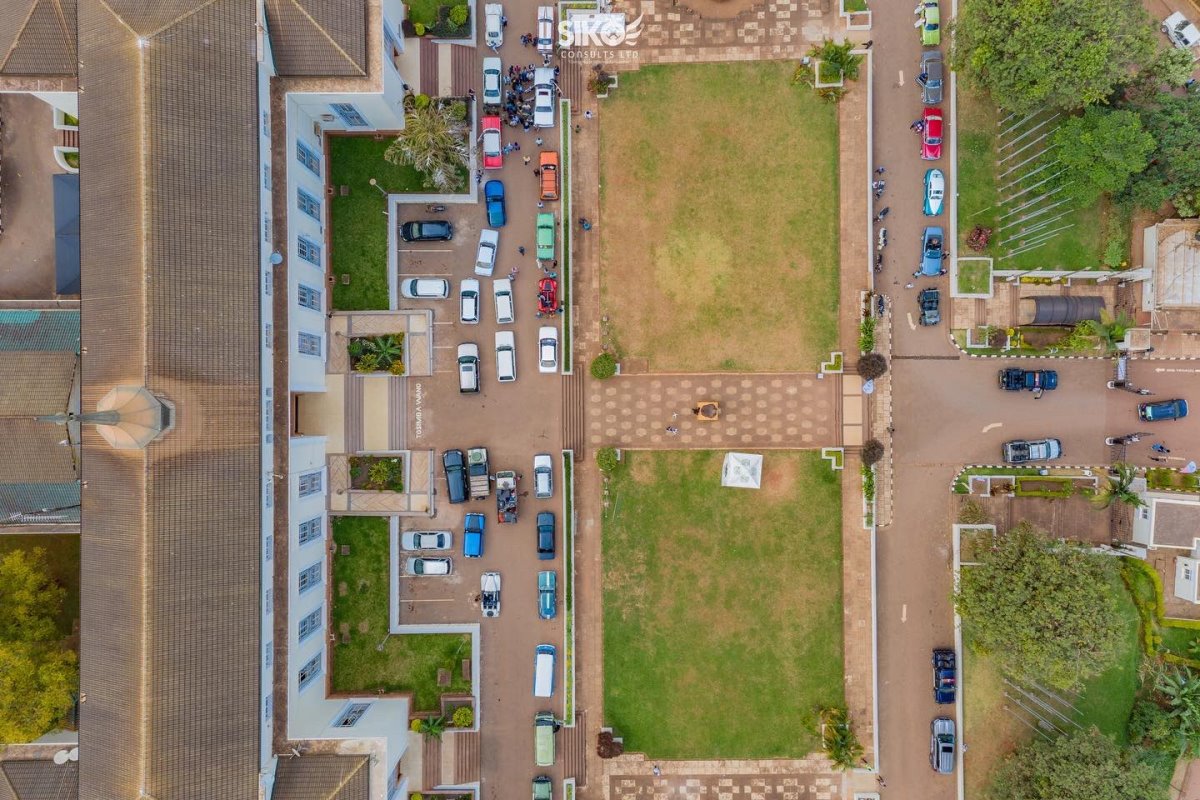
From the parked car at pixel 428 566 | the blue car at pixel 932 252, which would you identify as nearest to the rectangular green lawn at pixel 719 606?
the parked car at pixel 428 566

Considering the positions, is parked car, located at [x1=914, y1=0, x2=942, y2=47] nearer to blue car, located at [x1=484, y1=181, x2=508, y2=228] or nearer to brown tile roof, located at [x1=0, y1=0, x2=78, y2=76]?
blue car, located at [x1=484, y1=181, x2=508, y2=228]

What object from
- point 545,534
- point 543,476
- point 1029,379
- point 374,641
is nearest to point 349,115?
point 543,476

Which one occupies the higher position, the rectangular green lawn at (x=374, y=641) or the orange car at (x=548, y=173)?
the orange car at (x=548, y=173)

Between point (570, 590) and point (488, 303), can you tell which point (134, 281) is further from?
point (570, 590)

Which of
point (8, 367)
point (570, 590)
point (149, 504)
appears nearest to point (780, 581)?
point (570, 590)

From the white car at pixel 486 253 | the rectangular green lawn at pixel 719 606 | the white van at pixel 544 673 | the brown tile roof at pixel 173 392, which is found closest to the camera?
the brown tile roof at pixel 173 392

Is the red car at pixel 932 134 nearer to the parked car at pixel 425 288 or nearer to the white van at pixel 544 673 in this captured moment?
the parked car at pixel 425 288

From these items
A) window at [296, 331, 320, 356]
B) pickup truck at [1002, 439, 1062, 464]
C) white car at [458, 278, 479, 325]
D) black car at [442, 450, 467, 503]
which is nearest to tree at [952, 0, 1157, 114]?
pickup truck at [1002, 439, 1062, 464]
